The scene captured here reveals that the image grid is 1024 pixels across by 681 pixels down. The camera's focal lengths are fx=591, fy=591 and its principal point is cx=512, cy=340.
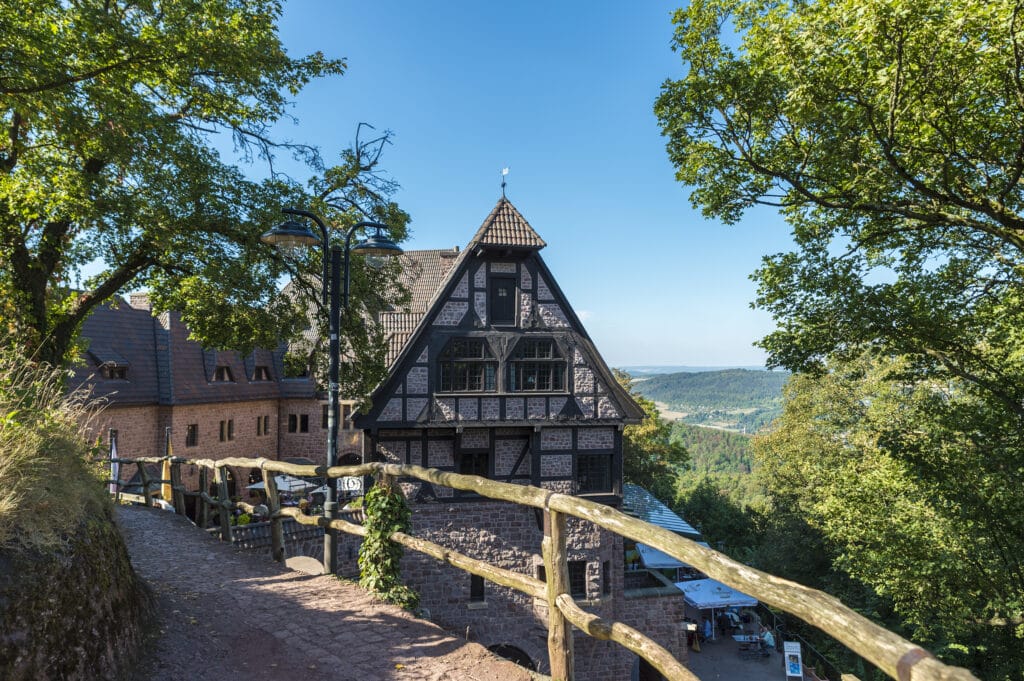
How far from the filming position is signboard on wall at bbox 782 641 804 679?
19.1m

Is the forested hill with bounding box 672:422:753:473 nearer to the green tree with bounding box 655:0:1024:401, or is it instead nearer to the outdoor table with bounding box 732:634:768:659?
the outdoor table with bounding box 732:634:768:659

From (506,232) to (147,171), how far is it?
858 cm

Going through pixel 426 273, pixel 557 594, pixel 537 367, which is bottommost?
pixel 557 594

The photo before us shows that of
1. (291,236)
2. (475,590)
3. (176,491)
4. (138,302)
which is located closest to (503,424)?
(475,590)

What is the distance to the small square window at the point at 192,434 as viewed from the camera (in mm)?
23328

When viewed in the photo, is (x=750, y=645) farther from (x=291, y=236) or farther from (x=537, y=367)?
(x=291, y=236)

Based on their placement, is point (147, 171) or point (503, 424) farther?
Result: point (503, 424)

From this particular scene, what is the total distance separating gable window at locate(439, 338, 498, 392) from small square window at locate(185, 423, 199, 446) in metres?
14.0

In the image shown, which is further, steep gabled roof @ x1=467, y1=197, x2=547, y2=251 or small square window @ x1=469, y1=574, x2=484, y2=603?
small square window @ x1=469, y1=574, x2=484, y2=603

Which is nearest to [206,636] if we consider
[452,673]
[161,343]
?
[452,673]

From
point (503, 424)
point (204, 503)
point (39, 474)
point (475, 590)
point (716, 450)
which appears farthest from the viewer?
point (716, 450)

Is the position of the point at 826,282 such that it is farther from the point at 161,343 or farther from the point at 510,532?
the point at 161,343

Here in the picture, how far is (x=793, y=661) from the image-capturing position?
1931 centimetres

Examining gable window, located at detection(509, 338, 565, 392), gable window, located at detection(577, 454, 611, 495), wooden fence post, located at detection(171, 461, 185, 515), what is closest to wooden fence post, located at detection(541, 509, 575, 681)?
wooden fence post, located at detection(171, 461, 185, 515)
